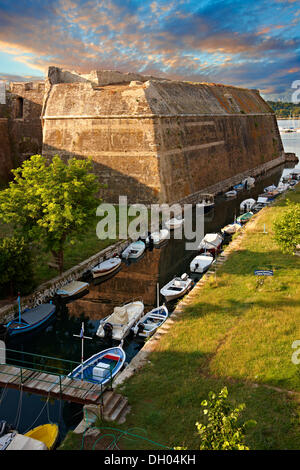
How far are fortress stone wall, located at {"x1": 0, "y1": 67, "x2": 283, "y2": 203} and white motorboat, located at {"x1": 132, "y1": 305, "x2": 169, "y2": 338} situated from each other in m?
16.0

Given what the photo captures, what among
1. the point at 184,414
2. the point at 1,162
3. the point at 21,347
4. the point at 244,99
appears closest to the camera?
the point at 184,414

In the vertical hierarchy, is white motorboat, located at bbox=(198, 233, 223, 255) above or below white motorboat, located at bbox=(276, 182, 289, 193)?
below

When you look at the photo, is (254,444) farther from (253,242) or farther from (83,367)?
(253,242)

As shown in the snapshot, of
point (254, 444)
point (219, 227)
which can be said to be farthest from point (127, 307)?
point (219, 227)

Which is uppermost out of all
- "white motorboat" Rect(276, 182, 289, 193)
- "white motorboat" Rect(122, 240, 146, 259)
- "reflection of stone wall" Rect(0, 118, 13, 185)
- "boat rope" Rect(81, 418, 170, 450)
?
"reflection of stone wall" Rect(0, 118, 13, 185)

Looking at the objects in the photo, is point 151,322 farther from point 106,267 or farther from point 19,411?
point 19,411

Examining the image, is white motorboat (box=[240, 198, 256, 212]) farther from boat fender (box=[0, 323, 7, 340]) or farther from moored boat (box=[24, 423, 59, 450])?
moored boat (box=[24, 423, 59, 450])

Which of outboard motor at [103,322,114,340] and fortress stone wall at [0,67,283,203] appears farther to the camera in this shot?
fortress stone wall at [0,67,283,203]

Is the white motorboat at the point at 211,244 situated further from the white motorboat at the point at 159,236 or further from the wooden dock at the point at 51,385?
the wooden dock at the point at 51,385

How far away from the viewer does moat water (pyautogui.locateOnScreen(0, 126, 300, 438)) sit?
11984 mm

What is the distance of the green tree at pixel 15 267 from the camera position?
17.0 metres

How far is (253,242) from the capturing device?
81.4 feet

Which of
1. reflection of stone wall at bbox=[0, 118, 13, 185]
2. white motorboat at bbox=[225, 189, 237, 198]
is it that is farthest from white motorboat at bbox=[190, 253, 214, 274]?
reflection of stone wall at bbox=[0, 118, 13, 185]

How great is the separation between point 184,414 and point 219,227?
23667mm
